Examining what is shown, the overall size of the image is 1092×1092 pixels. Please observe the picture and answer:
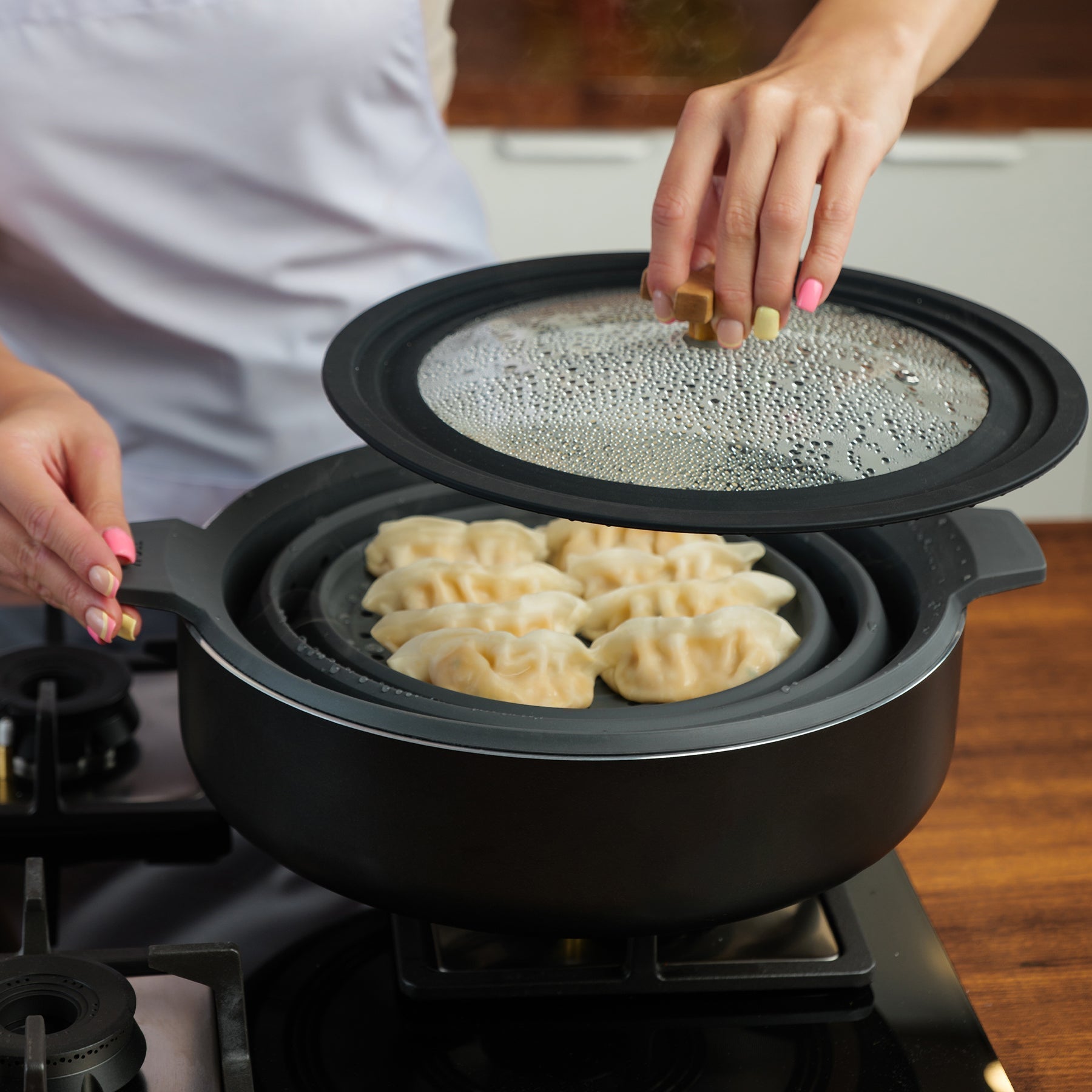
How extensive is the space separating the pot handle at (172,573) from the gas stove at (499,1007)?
19 cm

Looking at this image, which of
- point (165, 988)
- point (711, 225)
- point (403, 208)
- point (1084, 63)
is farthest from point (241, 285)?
point (1084, 63)

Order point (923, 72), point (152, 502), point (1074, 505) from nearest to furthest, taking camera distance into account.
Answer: point (923, 72)
point (152, 502)
point (1074, 505)

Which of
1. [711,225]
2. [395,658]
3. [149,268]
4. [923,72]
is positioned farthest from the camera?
[149,268]

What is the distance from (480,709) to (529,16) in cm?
260

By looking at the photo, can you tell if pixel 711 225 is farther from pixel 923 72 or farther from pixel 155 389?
pixel 155 389

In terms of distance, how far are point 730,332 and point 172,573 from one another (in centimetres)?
40

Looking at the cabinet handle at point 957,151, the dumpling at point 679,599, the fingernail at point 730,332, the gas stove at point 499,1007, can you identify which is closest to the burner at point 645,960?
the gas stove at point 499,1007

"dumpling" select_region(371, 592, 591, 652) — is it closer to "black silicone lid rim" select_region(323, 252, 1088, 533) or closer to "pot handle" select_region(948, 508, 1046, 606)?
"black silicone lid rim" select_region(323, 252, 1088, 533)

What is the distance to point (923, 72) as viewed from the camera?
117 centimetres

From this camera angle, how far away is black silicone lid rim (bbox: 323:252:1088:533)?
2.37 ft

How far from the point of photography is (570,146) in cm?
266

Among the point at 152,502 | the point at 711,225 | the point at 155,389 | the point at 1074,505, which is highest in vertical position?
the point at 711,225

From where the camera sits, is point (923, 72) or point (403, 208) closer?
point (923, 72)

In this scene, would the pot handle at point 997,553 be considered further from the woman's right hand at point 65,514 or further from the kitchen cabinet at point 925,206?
the kitchen cabinet at point 925,206
